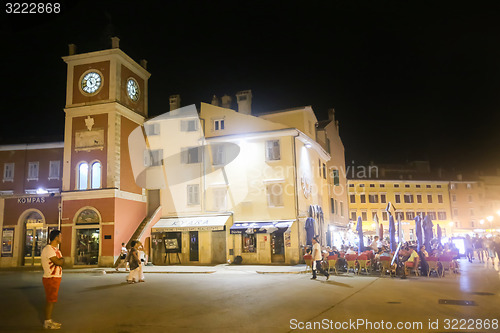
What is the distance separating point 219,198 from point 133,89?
423 inches

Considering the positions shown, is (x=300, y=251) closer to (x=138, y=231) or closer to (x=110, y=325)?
(x=138, y=231)

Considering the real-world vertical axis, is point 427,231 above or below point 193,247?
above

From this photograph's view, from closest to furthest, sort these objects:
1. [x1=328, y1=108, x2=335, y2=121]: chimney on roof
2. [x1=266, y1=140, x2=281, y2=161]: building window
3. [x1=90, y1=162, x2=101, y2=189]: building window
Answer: [x1=266, y1=140, x2=281, y2=161]: building window → [x1=90, y1=162, x2=101, y2=189]: building window → [x1=328, y1=108, x2=335, y2=121]: chimney on roof

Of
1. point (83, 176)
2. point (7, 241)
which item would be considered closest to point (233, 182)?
point (83, 176)

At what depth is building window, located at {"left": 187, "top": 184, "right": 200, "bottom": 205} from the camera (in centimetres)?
2872

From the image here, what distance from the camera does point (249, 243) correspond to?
26719 millimetres

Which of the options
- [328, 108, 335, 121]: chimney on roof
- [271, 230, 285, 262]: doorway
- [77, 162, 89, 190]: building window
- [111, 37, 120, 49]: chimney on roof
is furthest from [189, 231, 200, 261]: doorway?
[328, 108, 335, 121]: chimney on roof

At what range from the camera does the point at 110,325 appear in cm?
815

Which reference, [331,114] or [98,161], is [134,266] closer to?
[98,161]

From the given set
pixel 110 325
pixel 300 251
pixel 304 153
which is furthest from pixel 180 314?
pixel 304 153

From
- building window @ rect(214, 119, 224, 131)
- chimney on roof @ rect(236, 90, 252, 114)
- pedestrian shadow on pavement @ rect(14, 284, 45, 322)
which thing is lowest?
pedestrian shadow on pavement @ rect(14, 284, 45, 322)

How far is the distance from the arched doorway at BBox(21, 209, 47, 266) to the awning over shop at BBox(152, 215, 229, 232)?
8.21 meters

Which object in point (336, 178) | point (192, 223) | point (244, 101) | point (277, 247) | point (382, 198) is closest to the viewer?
point (277, 247)

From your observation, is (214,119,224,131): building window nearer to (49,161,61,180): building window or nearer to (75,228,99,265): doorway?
(75,228,99,265): doorway
